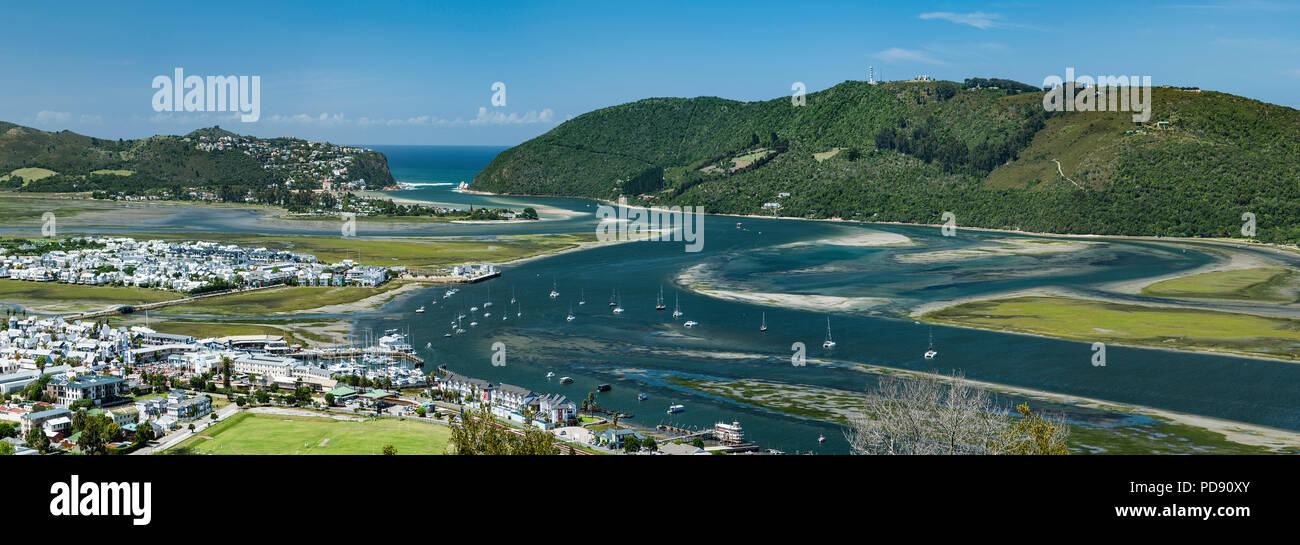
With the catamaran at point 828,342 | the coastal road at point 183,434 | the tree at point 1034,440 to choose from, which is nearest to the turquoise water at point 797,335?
the catamaran at point 828,342

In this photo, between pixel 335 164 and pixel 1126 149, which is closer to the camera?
pixel 1126 149

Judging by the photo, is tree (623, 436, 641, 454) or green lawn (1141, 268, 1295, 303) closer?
tree (623, 436, 641, 454)

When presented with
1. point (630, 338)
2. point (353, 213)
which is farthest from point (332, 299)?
point (353, 213)

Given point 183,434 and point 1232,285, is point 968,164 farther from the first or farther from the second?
point 183,434

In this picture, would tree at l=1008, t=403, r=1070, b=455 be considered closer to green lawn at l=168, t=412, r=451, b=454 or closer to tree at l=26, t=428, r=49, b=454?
green lawn at l=168, t=412, r=451, b=454

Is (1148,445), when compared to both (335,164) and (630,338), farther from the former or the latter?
(335,164)

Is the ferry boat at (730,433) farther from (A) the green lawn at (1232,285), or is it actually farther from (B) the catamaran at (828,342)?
(A) the green lawn at (1232,285)

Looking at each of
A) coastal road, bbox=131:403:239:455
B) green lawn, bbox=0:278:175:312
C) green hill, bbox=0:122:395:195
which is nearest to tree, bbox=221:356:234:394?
coastal road, bbox=131:403:239:455
